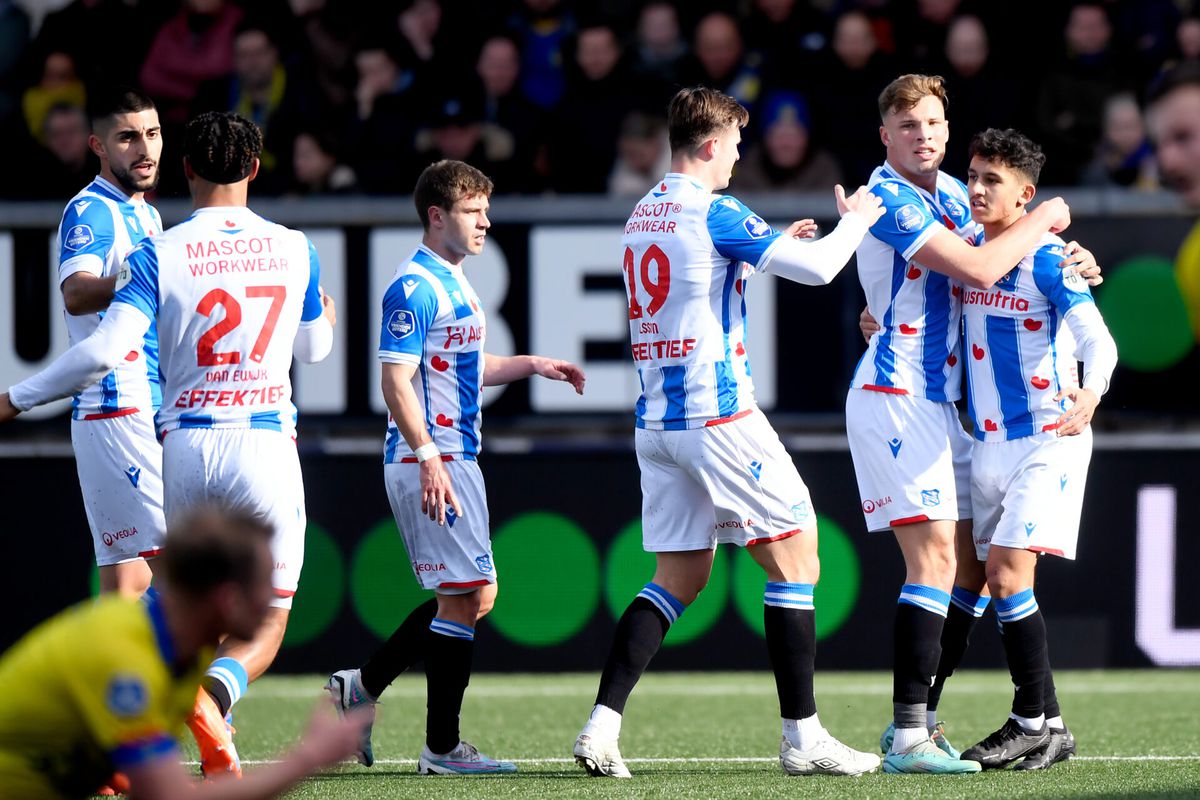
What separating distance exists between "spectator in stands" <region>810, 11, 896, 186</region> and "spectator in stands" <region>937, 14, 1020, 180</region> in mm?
384

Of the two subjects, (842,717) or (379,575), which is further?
(379,575)

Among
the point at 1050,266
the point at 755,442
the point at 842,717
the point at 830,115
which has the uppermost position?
the point at 830,115

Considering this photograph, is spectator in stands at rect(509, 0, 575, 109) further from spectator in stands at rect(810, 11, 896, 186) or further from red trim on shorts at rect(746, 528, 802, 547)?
red trim on shorts at rect(746, 528, 802, 547)

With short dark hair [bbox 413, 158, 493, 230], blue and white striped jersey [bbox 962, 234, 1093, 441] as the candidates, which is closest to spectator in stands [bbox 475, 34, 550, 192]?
short dark hair [bbox 413, 158, 493, 230]

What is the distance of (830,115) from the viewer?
10.0 metres

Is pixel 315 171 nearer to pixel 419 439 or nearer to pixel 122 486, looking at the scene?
pixel 122 486

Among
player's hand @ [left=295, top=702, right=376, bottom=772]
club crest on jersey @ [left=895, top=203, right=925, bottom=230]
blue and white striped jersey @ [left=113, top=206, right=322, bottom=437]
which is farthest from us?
club crest on jersey @ [left=895, top=203, right=925, bottom=230]

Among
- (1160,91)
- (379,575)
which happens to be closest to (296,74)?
(379,575)

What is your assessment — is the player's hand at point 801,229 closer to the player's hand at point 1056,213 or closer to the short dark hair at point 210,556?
the player's hand at point 1056,213

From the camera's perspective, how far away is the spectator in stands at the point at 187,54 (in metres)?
10.4

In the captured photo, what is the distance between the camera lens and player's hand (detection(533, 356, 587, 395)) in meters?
6.03

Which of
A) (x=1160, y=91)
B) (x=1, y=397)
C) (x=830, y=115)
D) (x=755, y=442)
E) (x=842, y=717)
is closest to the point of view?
(x=1160, y=91)

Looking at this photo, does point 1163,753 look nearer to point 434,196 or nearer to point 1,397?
point 434,196

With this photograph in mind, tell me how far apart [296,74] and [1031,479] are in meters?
6.45
